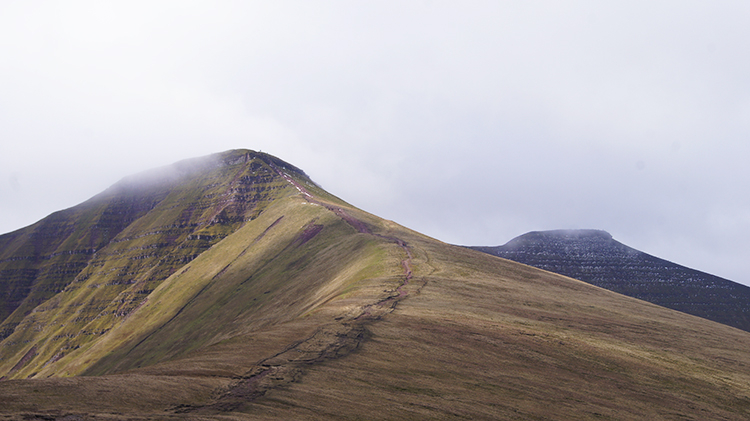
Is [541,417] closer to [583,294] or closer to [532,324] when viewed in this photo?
[532,324]

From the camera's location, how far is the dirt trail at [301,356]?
31.7 meters

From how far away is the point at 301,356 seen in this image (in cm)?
4178

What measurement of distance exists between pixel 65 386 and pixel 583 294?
78.7 metres

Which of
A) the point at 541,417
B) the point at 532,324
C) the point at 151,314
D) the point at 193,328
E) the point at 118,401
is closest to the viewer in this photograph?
the point at 118,401

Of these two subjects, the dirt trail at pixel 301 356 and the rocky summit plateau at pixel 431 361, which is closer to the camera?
the rocky summit plateau at pixel 431 361

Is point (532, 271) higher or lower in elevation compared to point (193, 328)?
higher

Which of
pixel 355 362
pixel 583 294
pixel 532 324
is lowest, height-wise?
pixel 355 362

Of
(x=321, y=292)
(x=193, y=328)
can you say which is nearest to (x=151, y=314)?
(x=193, y=328)

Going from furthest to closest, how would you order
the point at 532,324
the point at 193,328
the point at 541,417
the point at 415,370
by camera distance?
the point at 193,328, the point at 532,324, the point at 415,370, the point at 541,417

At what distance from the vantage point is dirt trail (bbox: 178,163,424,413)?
3166 cm

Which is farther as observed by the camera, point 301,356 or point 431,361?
point 431,361

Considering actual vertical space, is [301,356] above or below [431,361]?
below

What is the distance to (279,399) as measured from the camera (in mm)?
32375

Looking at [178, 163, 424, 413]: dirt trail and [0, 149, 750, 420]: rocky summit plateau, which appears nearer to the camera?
[0, 149, 750, 420]: rocky summit plateau
